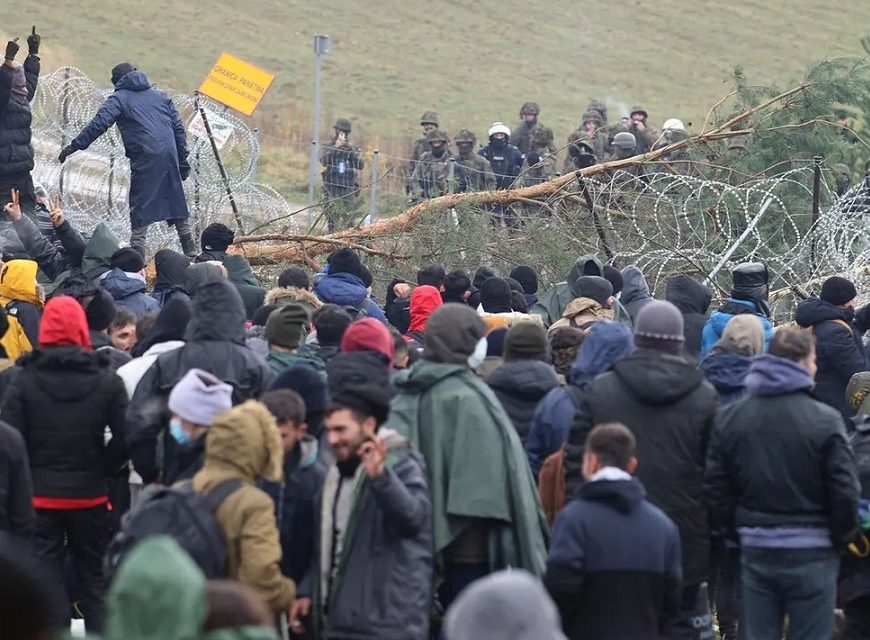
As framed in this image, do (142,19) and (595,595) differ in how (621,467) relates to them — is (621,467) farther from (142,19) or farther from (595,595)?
(142,19)

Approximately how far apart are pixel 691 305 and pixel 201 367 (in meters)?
3.93

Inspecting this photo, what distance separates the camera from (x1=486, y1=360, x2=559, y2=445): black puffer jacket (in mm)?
7559

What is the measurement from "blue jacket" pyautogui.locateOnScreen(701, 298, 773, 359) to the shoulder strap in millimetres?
4348

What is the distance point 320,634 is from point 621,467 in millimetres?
1230

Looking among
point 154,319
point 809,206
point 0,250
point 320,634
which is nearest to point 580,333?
point 154,319

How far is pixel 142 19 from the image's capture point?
162 feet

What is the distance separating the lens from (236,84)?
17266mm

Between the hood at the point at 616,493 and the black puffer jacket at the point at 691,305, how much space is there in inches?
171

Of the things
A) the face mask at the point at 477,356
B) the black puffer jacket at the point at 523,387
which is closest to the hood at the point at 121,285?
the black puffer jacket at the point at 523,387

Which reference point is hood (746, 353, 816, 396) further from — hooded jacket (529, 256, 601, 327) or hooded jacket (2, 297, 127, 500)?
hooded jacket (529, 256, 601, 327)

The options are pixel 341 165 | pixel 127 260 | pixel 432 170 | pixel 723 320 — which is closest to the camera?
pixel 723 320

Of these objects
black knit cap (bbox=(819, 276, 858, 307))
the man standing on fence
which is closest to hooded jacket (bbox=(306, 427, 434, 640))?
black knit cap (bbox=(819, 276, 858, 307))

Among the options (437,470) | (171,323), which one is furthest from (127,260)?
(437,470)

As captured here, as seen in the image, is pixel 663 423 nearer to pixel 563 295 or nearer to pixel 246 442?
pixel 246 442
